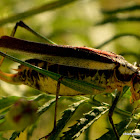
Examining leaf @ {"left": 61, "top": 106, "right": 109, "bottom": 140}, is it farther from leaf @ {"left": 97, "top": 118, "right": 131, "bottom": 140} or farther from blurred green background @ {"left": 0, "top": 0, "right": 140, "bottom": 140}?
blurred green background @ {"left": 0, "top": 0, "right": 140, "bottom": 140}

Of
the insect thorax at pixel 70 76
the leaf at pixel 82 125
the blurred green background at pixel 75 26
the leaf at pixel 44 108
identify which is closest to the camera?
the leaf at pixel 82 125

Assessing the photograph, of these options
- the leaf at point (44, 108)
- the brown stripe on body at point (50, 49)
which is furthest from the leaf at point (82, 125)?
the brown stripe on body at point (50, 49)

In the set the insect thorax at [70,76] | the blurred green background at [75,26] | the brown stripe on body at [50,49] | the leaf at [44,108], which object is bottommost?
the leaf at [44,108]

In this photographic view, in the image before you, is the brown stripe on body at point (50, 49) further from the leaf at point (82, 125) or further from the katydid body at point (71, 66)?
the leaf at point (82, 125)

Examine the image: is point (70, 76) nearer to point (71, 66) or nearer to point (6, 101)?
point (71, 66)

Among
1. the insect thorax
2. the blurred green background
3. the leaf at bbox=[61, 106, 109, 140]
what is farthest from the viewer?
the blurred green background

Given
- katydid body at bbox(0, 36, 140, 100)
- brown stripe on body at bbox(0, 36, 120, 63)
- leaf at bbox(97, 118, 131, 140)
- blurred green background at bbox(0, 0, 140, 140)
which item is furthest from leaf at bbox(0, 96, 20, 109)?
blurred green background at bbox(0, 0, 140, 140)

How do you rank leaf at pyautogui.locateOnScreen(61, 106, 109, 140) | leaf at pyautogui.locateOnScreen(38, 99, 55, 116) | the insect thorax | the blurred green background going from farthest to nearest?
the blurred green background < the insect thorax < leaf at pyautogui.locateOnScreen(38, 99, 55, 116) < leaf at pyautogui.locateOnScreen(61, 106, 109, 140)

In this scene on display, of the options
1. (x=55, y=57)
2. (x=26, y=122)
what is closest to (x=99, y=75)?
(x=55, y=57)
